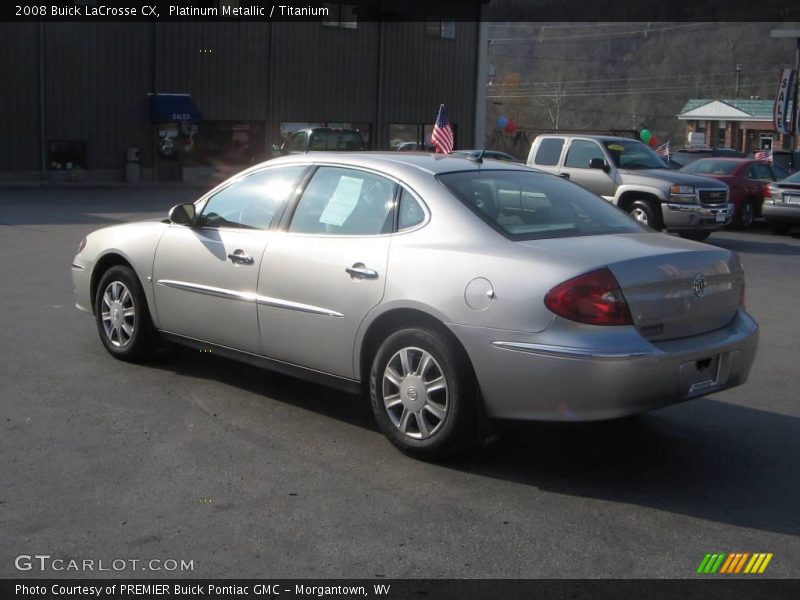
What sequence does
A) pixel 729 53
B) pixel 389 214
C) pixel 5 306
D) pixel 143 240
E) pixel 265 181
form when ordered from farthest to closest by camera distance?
pixel 729 53, pixel 5 306, pixel 143 240, pixel 265 181, pixel 389 214

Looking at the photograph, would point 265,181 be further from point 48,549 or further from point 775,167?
point 775,167

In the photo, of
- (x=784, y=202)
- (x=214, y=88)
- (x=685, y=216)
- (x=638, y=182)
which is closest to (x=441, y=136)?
(x=638, y=182)

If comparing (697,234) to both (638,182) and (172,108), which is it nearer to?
(638,182)

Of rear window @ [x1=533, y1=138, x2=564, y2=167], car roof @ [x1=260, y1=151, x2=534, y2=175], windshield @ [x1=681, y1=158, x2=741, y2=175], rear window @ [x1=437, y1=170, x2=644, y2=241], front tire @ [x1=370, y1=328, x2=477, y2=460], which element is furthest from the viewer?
windshield @ [x1=681, y1=158, x2=741, y2=175]

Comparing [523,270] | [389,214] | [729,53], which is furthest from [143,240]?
[729,53]

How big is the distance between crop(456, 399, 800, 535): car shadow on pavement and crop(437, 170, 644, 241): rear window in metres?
1.10

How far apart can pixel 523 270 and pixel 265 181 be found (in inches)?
88.0

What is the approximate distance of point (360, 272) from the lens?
550cm

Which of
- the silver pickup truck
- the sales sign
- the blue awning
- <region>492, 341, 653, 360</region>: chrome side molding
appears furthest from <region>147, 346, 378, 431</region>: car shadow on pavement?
the sales sign

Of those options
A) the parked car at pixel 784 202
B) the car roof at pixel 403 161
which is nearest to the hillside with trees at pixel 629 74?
the parked car at pixel 784 202

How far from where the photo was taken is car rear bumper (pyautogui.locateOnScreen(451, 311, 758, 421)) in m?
4.70

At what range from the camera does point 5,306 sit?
947 cm
